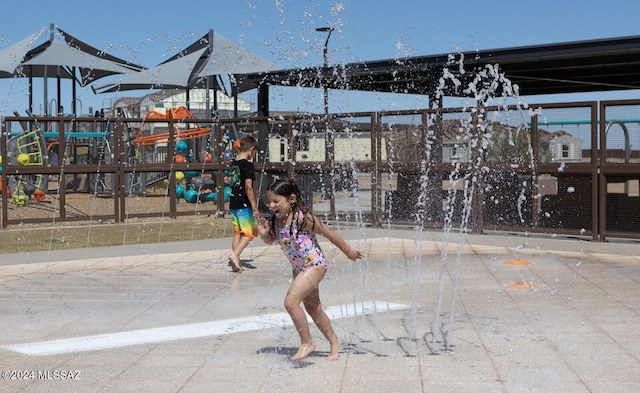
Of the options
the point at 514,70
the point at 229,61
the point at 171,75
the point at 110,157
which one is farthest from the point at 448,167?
the point at 171,75

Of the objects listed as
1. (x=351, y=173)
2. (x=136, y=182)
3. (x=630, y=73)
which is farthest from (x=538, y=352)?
(x=136, y=182)

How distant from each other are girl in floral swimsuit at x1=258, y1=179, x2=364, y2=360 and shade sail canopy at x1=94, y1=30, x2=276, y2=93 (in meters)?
22.6

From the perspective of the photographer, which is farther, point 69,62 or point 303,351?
point 69,62

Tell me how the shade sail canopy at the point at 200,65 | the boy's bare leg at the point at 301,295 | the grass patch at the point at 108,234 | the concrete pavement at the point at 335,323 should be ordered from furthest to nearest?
the shade sail canopy at the point at 200,65 < the grass patch at the point at 108,234 < the boy's bare leg at the point at 301,295 < the concrete pavement at the point at 335,323

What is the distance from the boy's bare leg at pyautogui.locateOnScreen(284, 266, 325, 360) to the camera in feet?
19.7

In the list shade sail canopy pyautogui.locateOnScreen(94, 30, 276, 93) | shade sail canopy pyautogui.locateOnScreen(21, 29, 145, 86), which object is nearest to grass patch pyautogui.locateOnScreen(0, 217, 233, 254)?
shade sail canopy pyautogui.locateOnScreen(94, 30, 276, 93)

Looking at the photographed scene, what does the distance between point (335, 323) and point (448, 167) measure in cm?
940

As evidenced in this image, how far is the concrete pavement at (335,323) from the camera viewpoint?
580cm

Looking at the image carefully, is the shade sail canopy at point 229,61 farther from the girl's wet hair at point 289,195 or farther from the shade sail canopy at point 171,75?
the girl's wet hair at point 289,195

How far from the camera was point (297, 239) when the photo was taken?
612 centimetres

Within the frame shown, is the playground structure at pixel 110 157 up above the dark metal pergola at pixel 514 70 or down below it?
below

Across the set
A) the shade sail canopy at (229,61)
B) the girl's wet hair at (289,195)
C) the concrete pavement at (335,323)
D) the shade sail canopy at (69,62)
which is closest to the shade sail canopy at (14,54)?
the shade sail canopy at (69,62)

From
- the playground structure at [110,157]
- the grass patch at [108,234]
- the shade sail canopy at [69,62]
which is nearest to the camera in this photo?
the grass patch at [108,234]

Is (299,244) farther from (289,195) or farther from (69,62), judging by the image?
(69,62)
